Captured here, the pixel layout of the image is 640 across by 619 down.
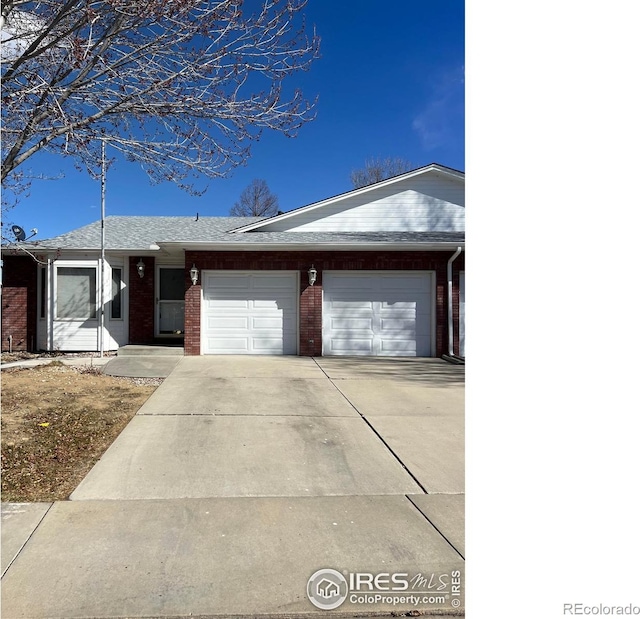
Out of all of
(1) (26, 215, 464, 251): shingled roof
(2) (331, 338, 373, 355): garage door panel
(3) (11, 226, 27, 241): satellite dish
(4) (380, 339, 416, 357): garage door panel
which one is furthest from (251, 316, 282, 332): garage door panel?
(3) (11, 226, 27, 241): satellite dish

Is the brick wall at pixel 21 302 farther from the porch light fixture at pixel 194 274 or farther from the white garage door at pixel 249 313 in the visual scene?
the white garage door at pixel 249 313

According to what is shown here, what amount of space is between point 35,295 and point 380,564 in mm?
11792

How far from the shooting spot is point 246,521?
104 inches

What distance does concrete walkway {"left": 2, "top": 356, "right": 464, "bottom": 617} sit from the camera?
79.7 inches

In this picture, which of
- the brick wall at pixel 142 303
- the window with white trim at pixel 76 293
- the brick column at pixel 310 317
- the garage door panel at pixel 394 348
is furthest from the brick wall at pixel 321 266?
the window with white trim at pixel 76 293

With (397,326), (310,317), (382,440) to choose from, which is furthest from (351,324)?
(382,440)

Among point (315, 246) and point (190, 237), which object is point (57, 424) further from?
point (190, 237)

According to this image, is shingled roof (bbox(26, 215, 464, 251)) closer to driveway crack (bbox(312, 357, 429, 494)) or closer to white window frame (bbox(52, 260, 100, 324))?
white window frame (bbox(52, 260, 100, 324))

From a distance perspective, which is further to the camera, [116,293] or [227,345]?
[116,293]

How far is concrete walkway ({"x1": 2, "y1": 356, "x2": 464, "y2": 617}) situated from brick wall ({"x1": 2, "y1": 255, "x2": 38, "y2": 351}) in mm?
7967

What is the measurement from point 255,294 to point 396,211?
4.79 meters
